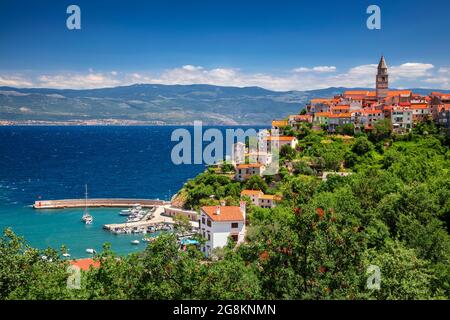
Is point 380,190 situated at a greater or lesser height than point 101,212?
greater

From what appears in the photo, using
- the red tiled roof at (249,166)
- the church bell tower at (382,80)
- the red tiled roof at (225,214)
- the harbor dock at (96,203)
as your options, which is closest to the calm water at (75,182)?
the harbor dock at (96,203)

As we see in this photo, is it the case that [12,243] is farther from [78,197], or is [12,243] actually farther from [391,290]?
[78,197]

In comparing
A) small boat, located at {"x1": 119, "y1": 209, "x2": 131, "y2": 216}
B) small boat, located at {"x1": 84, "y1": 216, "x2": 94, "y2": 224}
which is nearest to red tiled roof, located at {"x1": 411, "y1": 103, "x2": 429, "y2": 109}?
small boat, located at {"x1": 119, "y1": 209, "x2": 131, "y2": 216}

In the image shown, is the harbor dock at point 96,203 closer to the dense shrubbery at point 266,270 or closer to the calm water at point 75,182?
the calm water at point 75,182

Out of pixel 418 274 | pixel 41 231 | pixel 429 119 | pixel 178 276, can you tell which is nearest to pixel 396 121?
pixel 429 119

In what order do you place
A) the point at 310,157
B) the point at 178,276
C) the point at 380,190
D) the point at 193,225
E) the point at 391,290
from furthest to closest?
the point at 310,157 < the point at 193,225 < the point at 380,190 < the point at 391,290 < the point at 178,276

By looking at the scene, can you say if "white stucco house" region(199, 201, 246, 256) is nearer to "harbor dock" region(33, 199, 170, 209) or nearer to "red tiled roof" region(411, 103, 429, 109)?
"harbor dock" region(33, 199, 170, 209)

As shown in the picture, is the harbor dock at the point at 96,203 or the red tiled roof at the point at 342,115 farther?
the harbor dock at the point at 96,203
